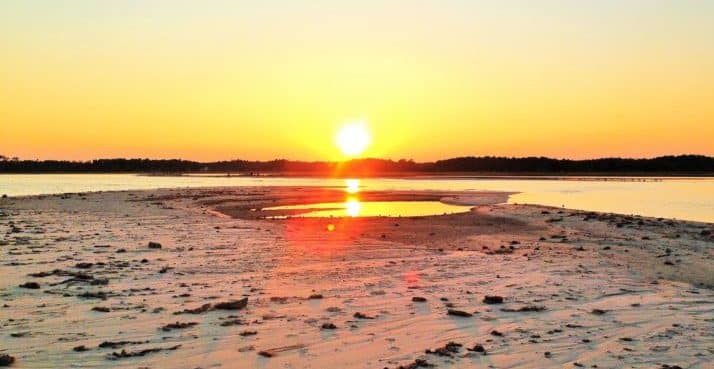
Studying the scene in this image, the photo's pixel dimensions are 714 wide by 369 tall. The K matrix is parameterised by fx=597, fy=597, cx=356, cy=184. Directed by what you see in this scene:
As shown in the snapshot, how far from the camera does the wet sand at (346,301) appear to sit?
6.48 meters

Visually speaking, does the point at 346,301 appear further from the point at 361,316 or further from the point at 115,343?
the point at 115,343

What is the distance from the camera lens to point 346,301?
897 cm

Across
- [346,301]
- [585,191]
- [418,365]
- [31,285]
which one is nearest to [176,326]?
[346,301]

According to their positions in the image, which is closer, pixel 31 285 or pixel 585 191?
pixel 31 285

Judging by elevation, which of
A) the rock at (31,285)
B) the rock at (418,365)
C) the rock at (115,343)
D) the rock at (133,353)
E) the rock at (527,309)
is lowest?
the rock at (418,365)

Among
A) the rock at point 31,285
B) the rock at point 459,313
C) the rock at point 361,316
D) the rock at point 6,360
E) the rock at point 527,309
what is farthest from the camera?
the rock at point 31,285

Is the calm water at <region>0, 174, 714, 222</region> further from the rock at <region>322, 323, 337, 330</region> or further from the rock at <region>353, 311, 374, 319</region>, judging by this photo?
the rock at <region>322, 323, 337, 330</region>

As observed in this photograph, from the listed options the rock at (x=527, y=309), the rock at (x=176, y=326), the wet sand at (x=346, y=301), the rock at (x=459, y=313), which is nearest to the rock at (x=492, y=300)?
the wet sand at (x=346, y=301)

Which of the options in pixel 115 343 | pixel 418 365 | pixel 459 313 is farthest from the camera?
pixel 459 313

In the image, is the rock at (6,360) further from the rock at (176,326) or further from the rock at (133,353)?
the rock at (176,326)

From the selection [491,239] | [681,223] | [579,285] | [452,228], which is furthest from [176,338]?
[681,223]

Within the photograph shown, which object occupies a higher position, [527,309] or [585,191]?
[585,191]

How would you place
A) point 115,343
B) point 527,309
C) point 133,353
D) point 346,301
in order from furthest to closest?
point 346,301 < point 527,309 < point 115,343 < point 133,353

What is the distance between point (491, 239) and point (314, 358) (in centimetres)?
1281
